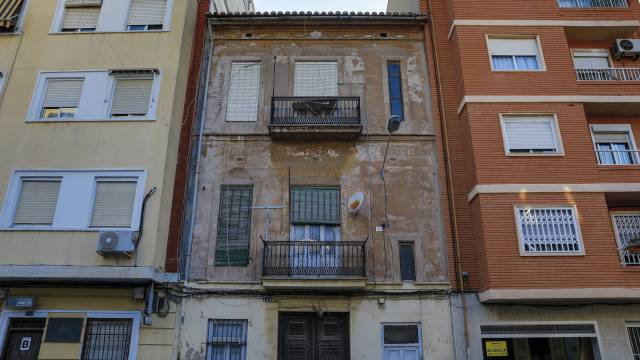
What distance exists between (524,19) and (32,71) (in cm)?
1425

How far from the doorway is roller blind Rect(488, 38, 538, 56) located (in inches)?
339

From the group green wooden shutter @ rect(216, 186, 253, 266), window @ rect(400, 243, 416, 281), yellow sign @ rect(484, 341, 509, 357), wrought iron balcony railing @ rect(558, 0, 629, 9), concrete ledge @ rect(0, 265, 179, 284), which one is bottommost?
yellow sign @ rect(484, 341, 509, 357)

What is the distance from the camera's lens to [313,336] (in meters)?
11.6

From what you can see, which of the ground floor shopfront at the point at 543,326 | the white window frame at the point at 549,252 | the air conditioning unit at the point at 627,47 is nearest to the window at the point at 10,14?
the ground floor shopfront at the point at 543,326

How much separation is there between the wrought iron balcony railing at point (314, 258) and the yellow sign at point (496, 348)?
11.1 feet

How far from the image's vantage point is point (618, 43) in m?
13.7

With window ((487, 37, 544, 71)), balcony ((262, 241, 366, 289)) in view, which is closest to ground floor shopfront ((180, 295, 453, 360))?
balcony ((262, 241, 366, 289))

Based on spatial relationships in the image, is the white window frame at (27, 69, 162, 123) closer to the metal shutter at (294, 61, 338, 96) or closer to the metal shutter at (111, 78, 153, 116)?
the metal shutter at (111, 78, 153, 116)

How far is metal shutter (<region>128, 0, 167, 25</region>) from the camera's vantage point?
1391 centimetres

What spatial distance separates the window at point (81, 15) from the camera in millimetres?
13906

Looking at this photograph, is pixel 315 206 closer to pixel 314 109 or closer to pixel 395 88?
pixel 314 109

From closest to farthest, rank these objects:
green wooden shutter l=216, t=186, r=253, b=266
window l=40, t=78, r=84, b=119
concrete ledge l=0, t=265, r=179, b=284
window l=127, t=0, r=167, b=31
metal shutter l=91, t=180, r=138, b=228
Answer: concrete ledge l=0, t=265, r=179, b=284 < metal shutter l=91, t=180, r=138, b=228 < green wooden shutter l=216, t=186, r=253, b=266 < window l=40, t=78, r=84, b=119 < window l=127, t=0, r=167, b=31

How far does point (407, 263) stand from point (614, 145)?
6998 mm

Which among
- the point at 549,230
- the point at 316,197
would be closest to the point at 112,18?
the point at 316,197
